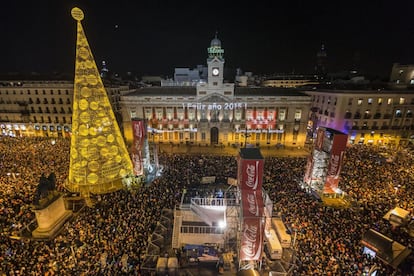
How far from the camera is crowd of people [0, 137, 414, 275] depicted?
589 inches

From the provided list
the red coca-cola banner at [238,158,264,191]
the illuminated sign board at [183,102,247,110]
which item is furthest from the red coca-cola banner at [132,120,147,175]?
the illuminated sign board at [183,102,247,110]

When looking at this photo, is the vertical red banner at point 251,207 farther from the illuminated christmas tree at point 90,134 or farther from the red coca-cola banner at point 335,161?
the illuminated christmas tree at point 90,134

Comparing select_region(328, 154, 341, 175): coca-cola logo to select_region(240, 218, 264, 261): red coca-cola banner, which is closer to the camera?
select_region(240, 218, 264, 261): red coca-cola banner

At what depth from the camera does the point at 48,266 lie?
47.6 feet

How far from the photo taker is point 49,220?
61.3 feet

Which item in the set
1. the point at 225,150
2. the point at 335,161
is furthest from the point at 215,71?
the point at 335,161

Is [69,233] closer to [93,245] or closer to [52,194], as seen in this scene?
[93,245]

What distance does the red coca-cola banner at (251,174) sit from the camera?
14.2 m

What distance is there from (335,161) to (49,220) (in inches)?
1167

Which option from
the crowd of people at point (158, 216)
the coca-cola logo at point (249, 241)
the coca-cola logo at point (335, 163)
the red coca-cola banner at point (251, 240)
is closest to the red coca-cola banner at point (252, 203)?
the red coca-cola banner at point (251, 240)

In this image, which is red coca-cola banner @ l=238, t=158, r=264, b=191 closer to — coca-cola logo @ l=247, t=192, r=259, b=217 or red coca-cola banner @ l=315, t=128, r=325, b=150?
coca-cola logo @ l=247, t=192, r=259, b=217

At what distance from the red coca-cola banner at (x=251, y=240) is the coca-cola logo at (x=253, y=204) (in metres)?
0.44

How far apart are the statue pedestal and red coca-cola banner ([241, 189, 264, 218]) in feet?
56.2

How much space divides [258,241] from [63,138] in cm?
4855
